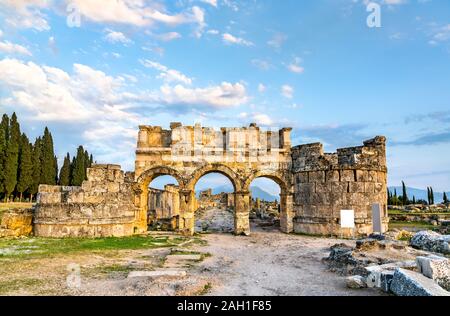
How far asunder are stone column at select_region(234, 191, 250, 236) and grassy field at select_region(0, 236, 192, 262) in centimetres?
326

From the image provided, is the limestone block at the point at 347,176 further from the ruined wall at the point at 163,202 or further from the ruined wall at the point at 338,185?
the ruined wall at the point at 163,202

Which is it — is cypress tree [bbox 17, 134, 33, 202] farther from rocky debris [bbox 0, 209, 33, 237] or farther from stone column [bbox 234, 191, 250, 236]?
stone column [bbox 234, 191, 250, 236]

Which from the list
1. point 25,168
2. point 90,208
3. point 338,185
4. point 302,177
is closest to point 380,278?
point 338,185

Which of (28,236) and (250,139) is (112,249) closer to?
(28,236)

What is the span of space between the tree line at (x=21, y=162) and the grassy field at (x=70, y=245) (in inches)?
864

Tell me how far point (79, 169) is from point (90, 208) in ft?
104

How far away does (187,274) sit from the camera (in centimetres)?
786

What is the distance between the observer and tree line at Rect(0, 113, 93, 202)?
31117mm

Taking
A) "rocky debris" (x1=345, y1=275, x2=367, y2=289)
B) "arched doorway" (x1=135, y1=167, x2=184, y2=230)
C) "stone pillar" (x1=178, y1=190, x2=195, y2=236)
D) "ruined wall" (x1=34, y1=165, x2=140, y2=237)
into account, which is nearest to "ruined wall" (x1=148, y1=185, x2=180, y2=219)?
"arched doorway" (x1=135, y1=167, x2=184, y2=230)

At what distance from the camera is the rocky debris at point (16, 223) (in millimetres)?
13773

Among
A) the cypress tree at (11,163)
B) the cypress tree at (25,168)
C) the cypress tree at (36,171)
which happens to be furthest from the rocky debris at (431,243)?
the cypress tree at (36,171)

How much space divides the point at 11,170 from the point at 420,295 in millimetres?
35108

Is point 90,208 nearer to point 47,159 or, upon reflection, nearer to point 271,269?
point 271,269
